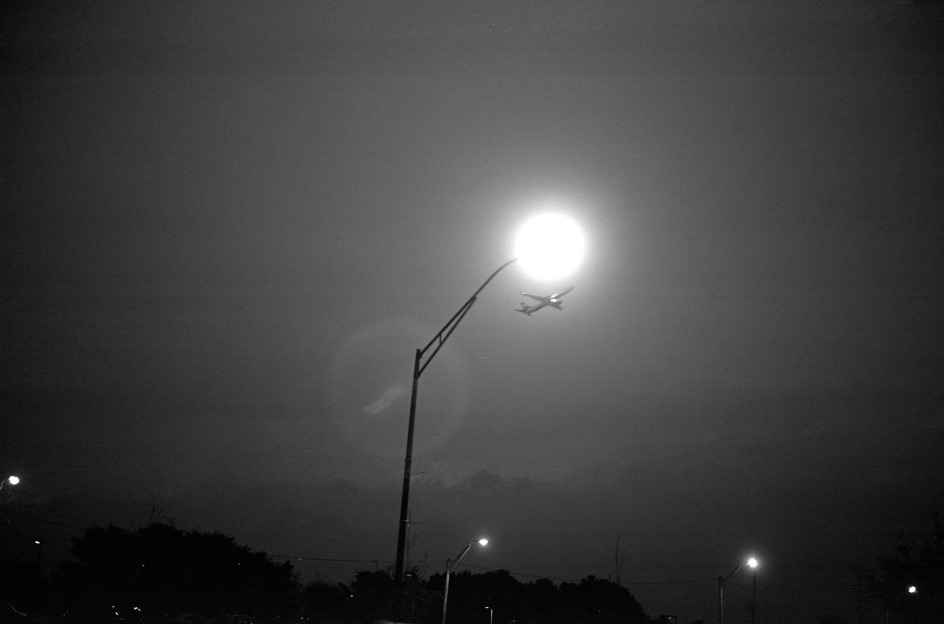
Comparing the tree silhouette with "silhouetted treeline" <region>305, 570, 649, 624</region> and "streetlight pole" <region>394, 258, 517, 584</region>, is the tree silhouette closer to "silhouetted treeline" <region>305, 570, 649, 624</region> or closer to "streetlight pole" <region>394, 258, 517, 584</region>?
"silhouetted treeline" <region>305, 570, 649, 624</region>

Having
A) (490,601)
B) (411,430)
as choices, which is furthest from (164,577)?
(411,430)

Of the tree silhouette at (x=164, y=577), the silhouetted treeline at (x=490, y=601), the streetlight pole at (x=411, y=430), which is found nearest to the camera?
the streetlight pole at (x=411, y=430)

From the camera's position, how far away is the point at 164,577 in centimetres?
6353

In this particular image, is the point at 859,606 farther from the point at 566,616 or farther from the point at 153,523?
the point at 153,523

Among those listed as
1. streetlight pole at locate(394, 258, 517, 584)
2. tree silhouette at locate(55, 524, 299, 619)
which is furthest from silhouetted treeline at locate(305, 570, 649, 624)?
streetlight pole at locate(394, 258, 517, 584)

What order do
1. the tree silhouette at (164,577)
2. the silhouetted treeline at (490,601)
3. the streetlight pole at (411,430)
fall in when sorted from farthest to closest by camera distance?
the silhouetted treeline at (490,601) < the tree silhouette at (164,577) < the streetlight pole at (411,430)

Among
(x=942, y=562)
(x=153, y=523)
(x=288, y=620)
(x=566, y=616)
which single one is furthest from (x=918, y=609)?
(x=153, y=523)

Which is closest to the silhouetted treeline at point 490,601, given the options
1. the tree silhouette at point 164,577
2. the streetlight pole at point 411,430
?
the tree silhouette at point 164,577

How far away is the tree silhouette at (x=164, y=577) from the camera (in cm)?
6009

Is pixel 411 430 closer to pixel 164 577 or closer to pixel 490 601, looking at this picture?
pixel 164 577

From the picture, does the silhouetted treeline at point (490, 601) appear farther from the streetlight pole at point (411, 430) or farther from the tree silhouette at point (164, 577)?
the streetlight pole at point (411, 430)

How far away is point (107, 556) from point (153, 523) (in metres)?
9.04

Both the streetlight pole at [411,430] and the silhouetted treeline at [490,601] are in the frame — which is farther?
the silhouetted treeline at [490,601]

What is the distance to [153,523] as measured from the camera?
72.6 metres
